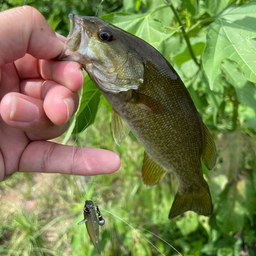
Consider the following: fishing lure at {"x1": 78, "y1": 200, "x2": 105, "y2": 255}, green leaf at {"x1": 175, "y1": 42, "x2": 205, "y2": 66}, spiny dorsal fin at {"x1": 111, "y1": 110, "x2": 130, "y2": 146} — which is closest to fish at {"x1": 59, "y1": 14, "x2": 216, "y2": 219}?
spiny dorsal fin at {"x1": 111, "y1": 110, "x2": 130, "y2": 146}

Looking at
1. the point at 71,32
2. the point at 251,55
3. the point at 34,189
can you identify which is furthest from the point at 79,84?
the point at 34,189

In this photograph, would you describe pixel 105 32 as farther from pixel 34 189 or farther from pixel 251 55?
pixel 34 189

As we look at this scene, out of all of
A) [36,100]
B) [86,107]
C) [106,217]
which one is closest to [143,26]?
[86,107]

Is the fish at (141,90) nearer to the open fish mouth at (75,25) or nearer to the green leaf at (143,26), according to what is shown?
the open fish mouth at (75,25)

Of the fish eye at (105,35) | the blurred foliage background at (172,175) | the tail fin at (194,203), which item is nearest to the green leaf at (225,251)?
the blurred foliage background at (172,175)

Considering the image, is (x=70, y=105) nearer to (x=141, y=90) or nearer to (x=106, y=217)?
(x=141, y=90)

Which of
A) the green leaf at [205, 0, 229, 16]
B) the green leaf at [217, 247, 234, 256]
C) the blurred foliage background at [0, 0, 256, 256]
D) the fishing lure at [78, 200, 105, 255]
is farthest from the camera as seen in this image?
the green leaf at [217, 247, 234, 256]

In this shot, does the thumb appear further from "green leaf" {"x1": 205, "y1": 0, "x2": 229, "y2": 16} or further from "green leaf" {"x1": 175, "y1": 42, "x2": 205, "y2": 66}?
"green leaf" {"x1": 205, "y1": 0, "x2": 229, "y2": 16}
